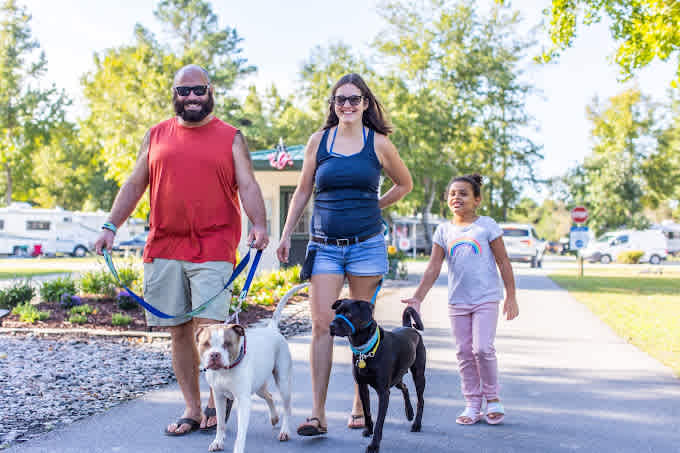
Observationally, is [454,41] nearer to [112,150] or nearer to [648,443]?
[112,150]

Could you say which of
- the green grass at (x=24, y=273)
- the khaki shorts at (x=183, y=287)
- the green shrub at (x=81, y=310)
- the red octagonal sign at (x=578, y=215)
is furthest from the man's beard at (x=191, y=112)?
the red octagonal sign at (x=578, y=215)

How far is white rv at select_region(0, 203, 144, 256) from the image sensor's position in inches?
1615

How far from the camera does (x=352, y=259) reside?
4.50 meters

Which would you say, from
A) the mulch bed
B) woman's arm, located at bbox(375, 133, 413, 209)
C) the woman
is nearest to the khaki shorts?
the woman

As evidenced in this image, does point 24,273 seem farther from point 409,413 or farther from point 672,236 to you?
point 672,236

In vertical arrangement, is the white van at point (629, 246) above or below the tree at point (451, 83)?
below

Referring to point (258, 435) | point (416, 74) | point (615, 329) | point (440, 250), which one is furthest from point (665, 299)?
point (416, 74)

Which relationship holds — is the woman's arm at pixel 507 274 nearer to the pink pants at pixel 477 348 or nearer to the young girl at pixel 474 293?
the young girl at pixel 474 293

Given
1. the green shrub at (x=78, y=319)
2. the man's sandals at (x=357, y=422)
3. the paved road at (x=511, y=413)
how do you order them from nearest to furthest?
the paved road at (x=511, y=413), the man's sandals at (x=357, y=422), the green shrub at (x=78, y=319)

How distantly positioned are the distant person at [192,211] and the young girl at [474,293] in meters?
1.36

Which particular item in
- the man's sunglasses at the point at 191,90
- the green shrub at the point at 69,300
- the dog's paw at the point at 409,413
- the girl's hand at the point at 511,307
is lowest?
the dog's paw at the point at 409,413

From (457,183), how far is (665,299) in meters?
12.0

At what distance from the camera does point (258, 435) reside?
4.51 m

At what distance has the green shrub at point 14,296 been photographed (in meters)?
10.8
